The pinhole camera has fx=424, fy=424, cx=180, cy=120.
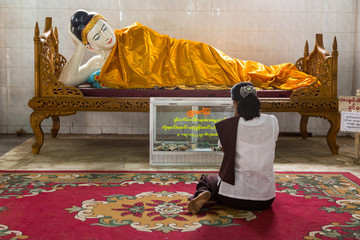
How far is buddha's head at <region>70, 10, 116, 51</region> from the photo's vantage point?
481 centimetres

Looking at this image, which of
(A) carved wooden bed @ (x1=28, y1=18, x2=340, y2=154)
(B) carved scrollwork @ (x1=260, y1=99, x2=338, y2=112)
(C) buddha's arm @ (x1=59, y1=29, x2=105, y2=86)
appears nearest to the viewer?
(A) carved wooden bed @ (x1=28, y1=18, x2=340, y2=154)

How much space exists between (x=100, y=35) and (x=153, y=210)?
2624 mm

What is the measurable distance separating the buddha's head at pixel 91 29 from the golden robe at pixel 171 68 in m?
0.15

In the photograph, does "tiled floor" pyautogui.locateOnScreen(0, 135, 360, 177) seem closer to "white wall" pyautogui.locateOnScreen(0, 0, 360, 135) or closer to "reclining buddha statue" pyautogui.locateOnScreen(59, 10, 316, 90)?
"white wall" pyautogui.locateOnScreen(0, 0, 360, 135)

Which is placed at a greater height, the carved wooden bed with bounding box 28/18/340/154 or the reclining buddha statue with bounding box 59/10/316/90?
the reclining buddha statue with bounding box 59/10/316/90

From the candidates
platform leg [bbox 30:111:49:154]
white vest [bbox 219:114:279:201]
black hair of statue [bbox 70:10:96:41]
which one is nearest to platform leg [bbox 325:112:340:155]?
white vest [bbox 219:114:279:201]

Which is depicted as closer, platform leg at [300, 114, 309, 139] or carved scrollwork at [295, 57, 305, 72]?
carved scrollwork at [295, 57, 305, 72]

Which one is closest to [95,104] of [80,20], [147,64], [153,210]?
[147,64]

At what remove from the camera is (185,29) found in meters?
6.17

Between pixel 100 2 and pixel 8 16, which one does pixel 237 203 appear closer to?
pixel 100 2

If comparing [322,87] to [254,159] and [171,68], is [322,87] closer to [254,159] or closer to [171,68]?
[171,68]

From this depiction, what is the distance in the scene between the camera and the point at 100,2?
20.0ft

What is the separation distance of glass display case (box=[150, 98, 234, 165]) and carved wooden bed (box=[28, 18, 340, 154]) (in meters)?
0.42

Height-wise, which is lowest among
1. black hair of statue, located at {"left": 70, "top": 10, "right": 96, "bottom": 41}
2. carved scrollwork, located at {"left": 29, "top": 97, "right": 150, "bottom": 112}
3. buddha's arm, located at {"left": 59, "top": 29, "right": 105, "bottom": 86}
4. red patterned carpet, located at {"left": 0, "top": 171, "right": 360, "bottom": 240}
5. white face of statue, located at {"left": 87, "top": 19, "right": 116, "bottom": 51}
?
red patterned carpet, located at {"left": 0, "top": 171, "right": 360, "bottom": 240}
